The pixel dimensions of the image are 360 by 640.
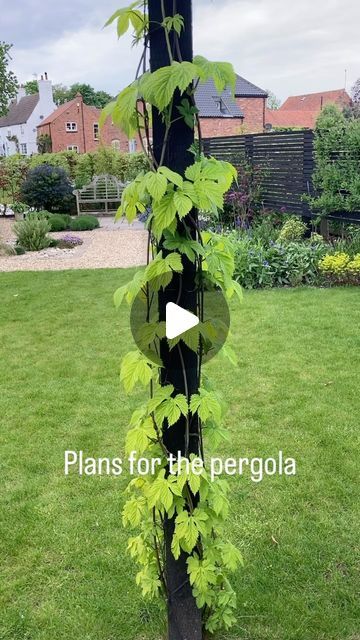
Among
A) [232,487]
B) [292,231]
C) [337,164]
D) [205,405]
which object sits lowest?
[232,487]

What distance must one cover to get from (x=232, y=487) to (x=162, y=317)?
1527mm

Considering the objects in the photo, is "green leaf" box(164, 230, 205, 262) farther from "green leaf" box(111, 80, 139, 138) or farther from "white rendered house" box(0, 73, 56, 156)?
"white rendered house" box(0, 73, 56, 156)

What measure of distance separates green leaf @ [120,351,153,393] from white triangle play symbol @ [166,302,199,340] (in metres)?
0.15

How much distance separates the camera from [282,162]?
918cm

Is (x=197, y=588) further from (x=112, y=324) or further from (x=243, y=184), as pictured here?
(x=243, y=184)

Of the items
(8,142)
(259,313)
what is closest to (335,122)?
(259,313)

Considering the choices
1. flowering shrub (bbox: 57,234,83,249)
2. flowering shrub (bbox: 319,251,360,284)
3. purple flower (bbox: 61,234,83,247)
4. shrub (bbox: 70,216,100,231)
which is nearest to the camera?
flowering shrub (bbox: 319,251,360,284)

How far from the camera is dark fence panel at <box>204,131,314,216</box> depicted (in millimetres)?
8594

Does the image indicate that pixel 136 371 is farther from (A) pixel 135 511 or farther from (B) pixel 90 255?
(B) pixel 90 255

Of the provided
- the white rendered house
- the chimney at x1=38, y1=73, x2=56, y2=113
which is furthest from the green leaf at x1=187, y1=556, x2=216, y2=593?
the chimney at x1=38, y1=73, x2=56, y2=113

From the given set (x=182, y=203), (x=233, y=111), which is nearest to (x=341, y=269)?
(x=182, y=203)

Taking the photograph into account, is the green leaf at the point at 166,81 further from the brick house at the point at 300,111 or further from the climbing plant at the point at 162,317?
the brick house at the point at 300,111

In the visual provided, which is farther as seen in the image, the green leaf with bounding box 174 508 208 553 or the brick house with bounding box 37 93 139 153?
the brick house with bounding box 37 93 139 153

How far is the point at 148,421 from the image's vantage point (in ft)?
5.41
